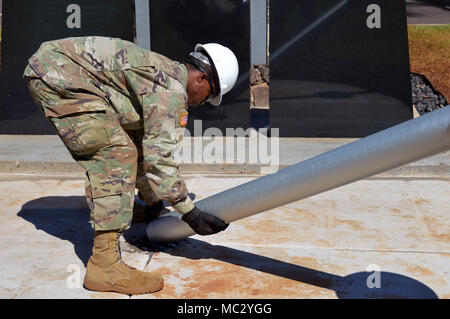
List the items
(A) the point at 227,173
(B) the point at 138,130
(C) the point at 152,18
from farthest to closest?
(C) the point at 152,18 → (A) the point at 227,173 → (B) the point at 138,130

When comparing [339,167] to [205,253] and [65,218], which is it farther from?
[65,218]

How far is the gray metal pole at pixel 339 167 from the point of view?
3281 mm

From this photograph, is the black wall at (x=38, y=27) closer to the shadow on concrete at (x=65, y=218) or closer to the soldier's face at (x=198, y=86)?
the shadow on concrete at (x=65, y=218)

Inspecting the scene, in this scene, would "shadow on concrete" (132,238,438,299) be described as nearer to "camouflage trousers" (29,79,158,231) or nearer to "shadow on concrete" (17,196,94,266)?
"shadow on concrete" (17,196,94,266)

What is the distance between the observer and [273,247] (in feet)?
15.4

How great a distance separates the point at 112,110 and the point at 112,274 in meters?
0.92

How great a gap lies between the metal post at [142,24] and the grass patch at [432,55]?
401 centimetres

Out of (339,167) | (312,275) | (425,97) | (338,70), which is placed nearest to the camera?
(339,167)

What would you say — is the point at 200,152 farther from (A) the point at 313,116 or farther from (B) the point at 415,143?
(B) the point at 415,143

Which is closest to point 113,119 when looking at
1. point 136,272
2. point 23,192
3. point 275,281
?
point 136,272

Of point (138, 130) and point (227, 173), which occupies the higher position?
point (138, 130)

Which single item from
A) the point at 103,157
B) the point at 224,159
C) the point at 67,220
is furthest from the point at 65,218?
the point at 224,159
